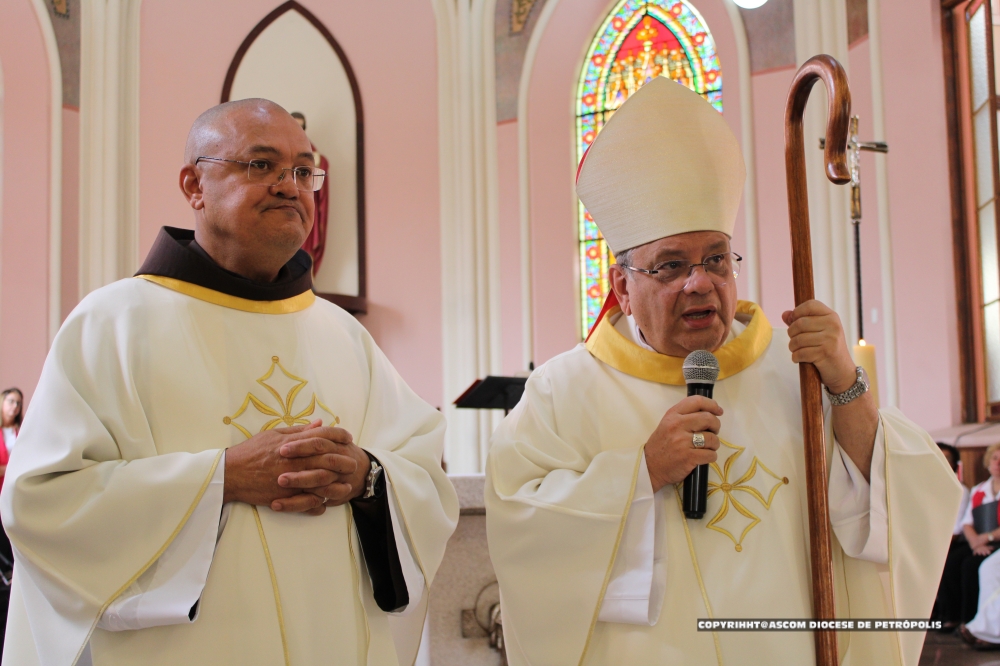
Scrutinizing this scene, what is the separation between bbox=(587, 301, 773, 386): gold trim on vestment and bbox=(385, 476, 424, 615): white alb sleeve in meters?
0.66

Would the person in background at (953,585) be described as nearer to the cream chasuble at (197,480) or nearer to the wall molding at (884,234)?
the wall molding at (884,234)

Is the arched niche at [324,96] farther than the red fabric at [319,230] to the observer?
Yes

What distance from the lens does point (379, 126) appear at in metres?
9.51

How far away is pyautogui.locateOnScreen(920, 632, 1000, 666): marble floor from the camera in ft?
16.9

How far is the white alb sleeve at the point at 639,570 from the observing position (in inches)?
86.4

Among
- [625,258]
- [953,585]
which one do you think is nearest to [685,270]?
[625,258]

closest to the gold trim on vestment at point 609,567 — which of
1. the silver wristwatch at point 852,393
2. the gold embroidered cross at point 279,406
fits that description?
A: the silver wristwatch at point 852,393

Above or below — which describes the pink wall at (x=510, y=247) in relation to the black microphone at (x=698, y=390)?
above

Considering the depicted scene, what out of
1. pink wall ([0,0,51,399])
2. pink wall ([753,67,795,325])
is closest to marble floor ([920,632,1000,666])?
pink wall ([753,67,795,325])

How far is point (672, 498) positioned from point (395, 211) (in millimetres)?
7402

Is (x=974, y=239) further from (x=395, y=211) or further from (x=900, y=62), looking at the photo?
(x=395, y=211)

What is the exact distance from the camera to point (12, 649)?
225 centimetres

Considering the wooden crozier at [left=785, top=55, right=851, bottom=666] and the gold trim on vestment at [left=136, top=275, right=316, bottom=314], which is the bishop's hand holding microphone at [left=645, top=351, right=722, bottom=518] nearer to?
the wooden crozier at [left=785, top=55, right=851, bottom=666]

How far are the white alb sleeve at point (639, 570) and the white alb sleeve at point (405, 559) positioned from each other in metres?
0.48
